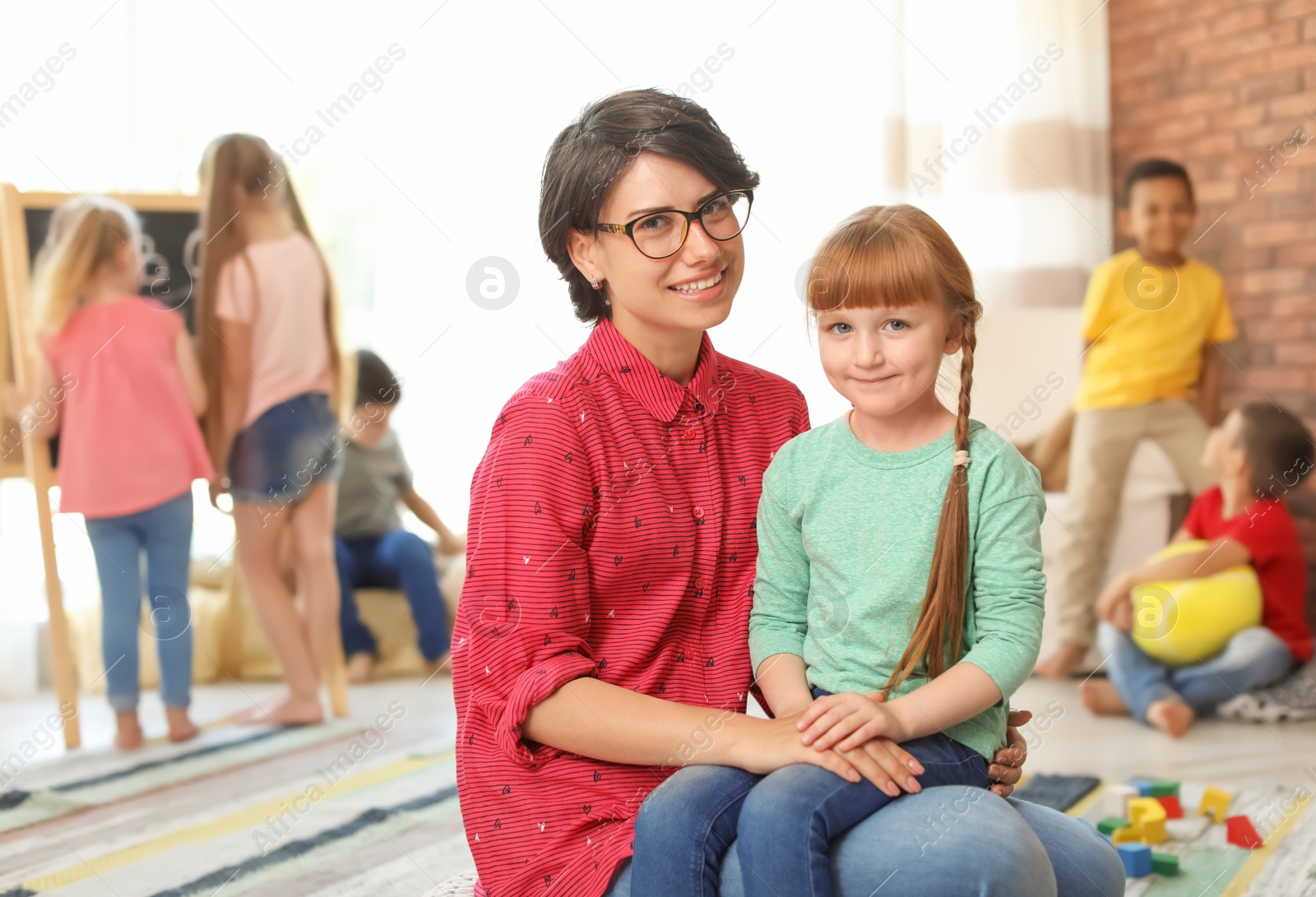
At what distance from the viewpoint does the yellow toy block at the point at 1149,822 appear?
198 cm

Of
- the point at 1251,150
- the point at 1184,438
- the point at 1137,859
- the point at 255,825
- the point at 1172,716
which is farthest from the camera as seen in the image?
the point at 1251,150

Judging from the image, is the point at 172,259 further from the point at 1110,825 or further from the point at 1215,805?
the point at 1215,805

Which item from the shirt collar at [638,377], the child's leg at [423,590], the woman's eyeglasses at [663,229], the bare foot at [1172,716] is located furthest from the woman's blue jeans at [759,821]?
the child's leg at [423,590]

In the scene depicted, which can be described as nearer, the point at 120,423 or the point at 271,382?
the point at 120,423

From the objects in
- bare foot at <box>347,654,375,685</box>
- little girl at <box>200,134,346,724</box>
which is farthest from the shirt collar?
Answer: bare foot at <box>347,654,375,685</box>

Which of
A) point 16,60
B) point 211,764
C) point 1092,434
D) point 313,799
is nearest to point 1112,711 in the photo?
point 1092,434

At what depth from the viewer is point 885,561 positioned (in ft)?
3.62

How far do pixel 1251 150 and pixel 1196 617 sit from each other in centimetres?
165

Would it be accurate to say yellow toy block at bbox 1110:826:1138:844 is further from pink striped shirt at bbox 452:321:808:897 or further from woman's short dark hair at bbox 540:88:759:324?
woman's short dark hair at bbox 540:88:759:324

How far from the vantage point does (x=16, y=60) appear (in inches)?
126

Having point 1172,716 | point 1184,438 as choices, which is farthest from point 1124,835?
point 1184,438

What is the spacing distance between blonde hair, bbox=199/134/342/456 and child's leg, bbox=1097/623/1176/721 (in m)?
2.16

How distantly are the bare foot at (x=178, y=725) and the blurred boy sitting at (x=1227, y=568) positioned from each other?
2201 millimetres

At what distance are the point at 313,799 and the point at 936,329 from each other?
1.78 metres
